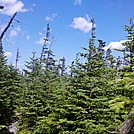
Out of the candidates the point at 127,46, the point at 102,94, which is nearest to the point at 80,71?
the point at 102,94

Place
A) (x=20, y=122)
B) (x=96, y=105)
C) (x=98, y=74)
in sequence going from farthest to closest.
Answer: (x=20, y=122) < (x=98, y=74) < (x=96, y=105)

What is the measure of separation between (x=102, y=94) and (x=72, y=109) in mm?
2094

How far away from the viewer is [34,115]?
19.5 metres

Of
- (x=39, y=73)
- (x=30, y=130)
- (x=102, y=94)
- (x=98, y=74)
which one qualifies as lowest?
(x=30, y=130)

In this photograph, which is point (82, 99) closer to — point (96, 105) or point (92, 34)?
point (96, 105)

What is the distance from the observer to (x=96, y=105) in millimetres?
13422

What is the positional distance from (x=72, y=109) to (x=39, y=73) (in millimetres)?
10787

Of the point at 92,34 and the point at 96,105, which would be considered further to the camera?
the point at 92,34

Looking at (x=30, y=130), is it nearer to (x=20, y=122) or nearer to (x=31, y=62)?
(x=20, y=122)

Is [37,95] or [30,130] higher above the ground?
[37,95]

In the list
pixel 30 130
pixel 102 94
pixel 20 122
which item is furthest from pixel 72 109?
pixel 20 122

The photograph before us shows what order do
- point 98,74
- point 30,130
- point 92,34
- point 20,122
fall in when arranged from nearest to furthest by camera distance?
point 98,74 < point 92,34 < point 30,130 < point 20,122

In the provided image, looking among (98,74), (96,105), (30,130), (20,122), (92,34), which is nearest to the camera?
(96,105)

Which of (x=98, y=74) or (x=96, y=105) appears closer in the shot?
(x=96, y=105)
